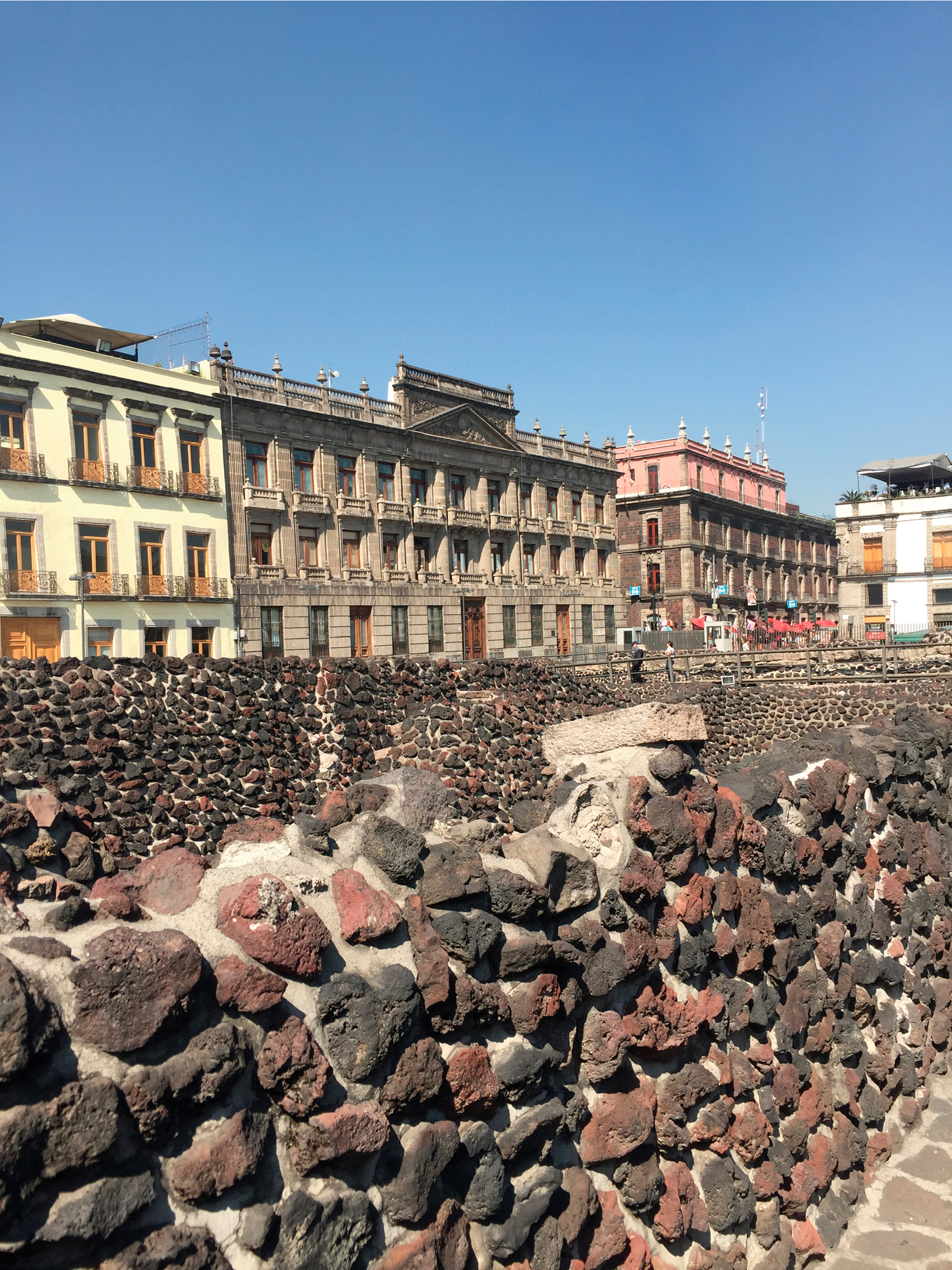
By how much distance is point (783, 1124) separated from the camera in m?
9.18

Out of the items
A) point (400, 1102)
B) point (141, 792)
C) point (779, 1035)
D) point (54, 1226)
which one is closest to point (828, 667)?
point (779, 1035)

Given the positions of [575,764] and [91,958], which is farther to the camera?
[575,764]

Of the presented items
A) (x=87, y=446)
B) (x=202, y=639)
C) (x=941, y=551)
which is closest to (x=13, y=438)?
(x=87, y=446)

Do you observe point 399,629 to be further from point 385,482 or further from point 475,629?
point 385,482

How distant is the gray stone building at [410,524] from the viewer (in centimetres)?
2527

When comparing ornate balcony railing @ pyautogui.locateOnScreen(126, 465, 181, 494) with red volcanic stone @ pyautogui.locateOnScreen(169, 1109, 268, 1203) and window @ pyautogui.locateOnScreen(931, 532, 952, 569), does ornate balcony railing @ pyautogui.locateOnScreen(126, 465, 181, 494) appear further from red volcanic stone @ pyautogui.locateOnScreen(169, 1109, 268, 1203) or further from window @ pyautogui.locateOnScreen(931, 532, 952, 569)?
window @ pyautogui.locateOnScreen(931, 532, 952, 569)

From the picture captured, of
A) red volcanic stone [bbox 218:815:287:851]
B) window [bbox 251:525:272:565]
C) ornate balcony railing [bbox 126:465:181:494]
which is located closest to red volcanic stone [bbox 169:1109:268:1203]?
red volcanic stone [bbox 218:815:287:851]

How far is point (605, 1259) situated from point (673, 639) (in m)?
28.4

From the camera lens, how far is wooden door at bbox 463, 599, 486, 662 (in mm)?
31234

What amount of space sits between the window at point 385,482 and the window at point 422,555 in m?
1.76

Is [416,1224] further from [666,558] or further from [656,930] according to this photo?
[666,558]

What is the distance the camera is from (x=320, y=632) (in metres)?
26.5

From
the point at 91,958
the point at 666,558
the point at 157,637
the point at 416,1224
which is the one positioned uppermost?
the point at 666,558

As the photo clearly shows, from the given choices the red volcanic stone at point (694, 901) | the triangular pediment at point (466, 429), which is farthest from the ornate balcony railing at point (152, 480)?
the red volcanic stone at point (694, 901)
